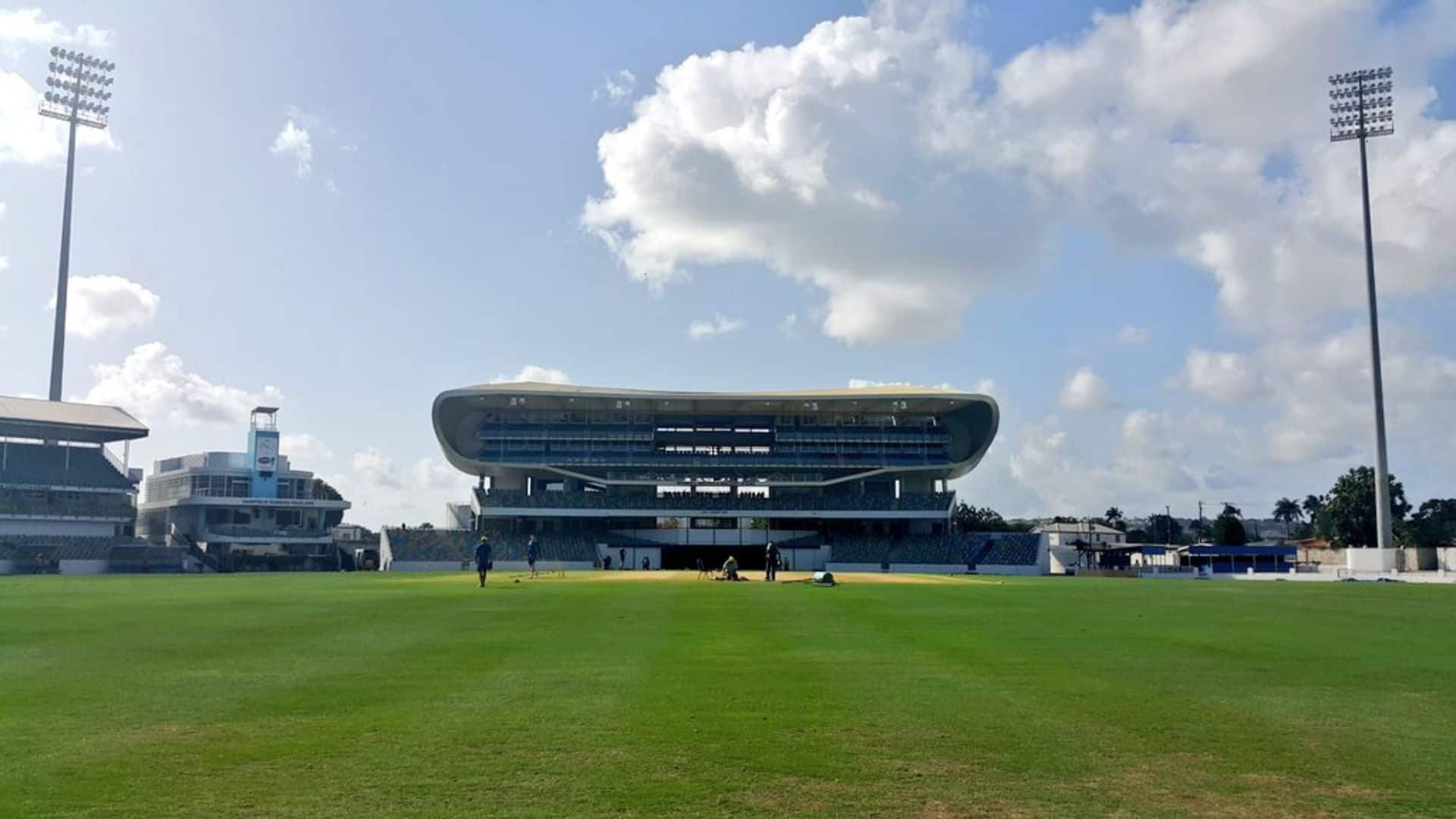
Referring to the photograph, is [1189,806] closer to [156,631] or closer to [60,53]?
[156,631]

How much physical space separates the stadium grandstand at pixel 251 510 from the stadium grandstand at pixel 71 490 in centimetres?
439

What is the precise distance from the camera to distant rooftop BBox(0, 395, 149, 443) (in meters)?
77.9

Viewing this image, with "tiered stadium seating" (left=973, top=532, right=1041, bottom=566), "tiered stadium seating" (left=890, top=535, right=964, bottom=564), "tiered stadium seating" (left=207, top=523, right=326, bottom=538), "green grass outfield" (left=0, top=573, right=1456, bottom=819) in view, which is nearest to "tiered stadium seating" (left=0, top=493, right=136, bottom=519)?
"tiered stadium seating" (left=207, top=523, right=326, bottom=538)

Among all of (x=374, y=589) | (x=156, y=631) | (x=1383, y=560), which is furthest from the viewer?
(x=1383, y=560)

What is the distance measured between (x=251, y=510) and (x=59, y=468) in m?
13.7

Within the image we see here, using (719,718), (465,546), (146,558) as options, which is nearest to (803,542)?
(465,546)

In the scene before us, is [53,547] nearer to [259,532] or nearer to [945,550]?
[259,532]

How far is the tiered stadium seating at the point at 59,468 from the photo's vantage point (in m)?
76.3

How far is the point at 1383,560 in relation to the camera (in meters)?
65.3

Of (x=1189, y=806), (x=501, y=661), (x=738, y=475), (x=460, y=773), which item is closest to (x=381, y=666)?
(x=501, y=661)

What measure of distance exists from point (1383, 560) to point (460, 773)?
236ft

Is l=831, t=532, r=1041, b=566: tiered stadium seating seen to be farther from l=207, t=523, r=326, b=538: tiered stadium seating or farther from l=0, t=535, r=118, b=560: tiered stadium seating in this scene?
l=0, t=535, r=118, b=560: tiered stadium seating

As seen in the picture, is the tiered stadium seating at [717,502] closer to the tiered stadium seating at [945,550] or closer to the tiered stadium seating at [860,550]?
the tiered stadium seating at [860,550]

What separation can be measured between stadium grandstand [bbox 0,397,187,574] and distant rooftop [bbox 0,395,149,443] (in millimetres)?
64
